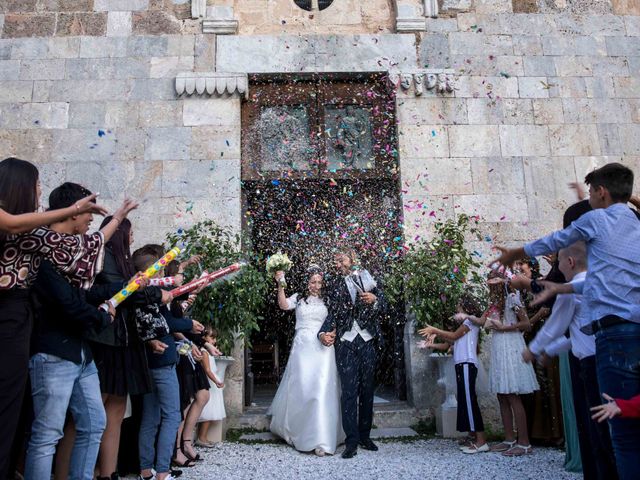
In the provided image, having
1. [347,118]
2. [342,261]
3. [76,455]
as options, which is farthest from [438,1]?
[76,455]

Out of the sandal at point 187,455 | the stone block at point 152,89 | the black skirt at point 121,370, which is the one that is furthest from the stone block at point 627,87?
the black skirt at point 121,370

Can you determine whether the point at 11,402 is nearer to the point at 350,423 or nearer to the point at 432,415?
the point at 350,423

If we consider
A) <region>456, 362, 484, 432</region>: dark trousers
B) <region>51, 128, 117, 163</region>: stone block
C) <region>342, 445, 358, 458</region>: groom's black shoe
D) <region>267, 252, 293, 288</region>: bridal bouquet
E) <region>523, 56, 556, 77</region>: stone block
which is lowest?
<region>342, 445, 358, 458</region>: groom's black shoe

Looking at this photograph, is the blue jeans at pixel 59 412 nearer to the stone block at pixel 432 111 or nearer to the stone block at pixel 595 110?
the stone block at pixel 432 111

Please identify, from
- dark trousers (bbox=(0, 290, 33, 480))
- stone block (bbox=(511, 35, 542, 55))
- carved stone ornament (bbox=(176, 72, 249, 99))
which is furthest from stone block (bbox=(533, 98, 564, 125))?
dark trousers (bbox=(0, 290, 33, 480))

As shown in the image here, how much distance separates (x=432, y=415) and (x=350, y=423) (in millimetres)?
1434

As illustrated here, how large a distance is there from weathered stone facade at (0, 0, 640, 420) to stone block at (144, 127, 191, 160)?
18mm

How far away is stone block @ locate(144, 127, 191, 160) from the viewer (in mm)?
7008

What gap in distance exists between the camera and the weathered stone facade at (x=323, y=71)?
275 inches

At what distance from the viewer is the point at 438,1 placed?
766 cm

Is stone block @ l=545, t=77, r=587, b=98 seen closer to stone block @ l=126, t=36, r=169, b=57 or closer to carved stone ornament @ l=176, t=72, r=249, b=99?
carved stone ornament @ l=176, t=72, r=249, b=99

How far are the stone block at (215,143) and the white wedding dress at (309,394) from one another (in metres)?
2.29

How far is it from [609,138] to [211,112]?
5.09m

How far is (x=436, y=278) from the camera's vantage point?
596 cm
